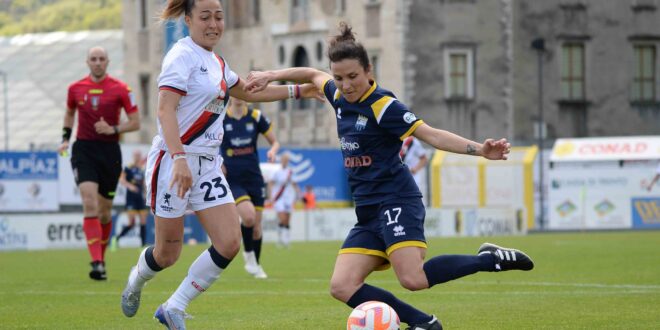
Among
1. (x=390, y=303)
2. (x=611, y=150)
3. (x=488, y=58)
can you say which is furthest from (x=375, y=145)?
(x=488, y=58)

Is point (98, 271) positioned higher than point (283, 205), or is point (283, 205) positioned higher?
point (98, 271)

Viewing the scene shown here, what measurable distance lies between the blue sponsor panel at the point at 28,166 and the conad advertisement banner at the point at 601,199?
52.4 ft

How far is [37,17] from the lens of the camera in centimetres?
11144

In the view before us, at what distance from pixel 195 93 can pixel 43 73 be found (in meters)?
80.7

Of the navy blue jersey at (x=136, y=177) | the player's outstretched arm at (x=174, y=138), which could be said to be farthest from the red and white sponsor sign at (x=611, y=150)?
the player's outstretched arm at (x=174, y=138)

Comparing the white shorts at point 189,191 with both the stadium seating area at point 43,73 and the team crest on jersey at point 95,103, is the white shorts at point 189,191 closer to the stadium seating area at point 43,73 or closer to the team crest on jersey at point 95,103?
the team crest on jersey at point 95,103

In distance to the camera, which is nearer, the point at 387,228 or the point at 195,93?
the point at 387,228

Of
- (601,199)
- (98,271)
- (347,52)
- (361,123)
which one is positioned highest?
(347,52)

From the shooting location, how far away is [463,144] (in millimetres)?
9102

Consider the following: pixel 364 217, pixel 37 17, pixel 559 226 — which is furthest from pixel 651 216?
pixel 37 17

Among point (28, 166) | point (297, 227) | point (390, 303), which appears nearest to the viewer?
point (390, 303)

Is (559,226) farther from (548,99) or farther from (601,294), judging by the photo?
(601,294)

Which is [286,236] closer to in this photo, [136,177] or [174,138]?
[136,177]

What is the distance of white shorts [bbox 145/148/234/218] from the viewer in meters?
9.82
